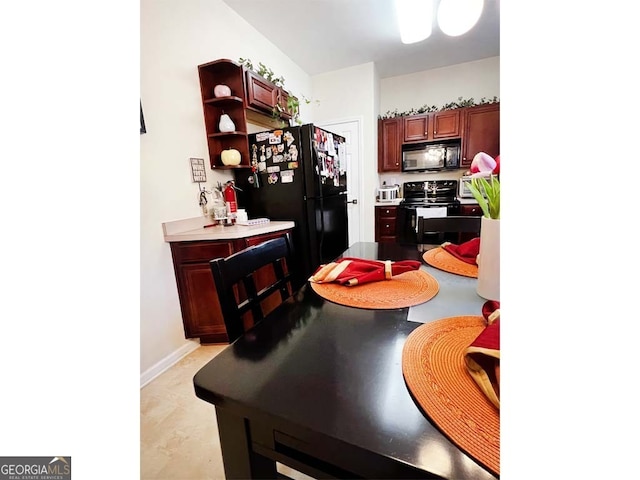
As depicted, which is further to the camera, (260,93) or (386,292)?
(260,93)

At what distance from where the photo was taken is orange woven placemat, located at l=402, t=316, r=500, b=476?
1.05 feet

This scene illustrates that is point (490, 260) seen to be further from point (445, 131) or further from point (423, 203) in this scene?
point (445, 131)

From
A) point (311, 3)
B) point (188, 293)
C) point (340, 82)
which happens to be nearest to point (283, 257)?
point (188, 293)

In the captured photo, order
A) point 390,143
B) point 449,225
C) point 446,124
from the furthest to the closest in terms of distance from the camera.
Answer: point 390,143
point 446,124
point 449,225

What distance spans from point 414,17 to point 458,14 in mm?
179

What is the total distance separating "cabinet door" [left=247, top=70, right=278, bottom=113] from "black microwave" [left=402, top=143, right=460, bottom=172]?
2.11m

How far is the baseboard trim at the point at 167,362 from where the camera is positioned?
158cm

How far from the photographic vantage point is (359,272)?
0.92 meters

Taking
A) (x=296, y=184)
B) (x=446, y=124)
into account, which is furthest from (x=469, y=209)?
(x=296, y=184)

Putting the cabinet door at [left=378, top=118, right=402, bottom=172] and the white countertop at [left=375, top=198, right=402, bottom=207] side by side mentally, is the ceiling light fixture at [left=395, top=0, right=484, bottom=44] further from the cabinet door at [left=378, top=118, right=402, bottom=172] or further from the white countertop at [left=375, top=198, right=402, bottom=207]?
the cabinet door at [left=378, top=118, right=402, bottom=172]

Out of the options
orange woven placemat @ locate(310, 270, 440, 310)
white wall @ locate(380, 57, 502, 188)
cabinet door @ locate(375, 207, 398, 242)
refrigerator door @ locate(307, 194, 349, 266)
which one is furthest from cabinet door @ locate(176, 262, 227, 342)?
white wall @ locate(380, 57, 502, 188)

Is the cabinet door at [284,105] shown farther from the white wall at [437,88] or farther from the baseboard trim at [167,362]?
the baseboard trim at [167,362]
